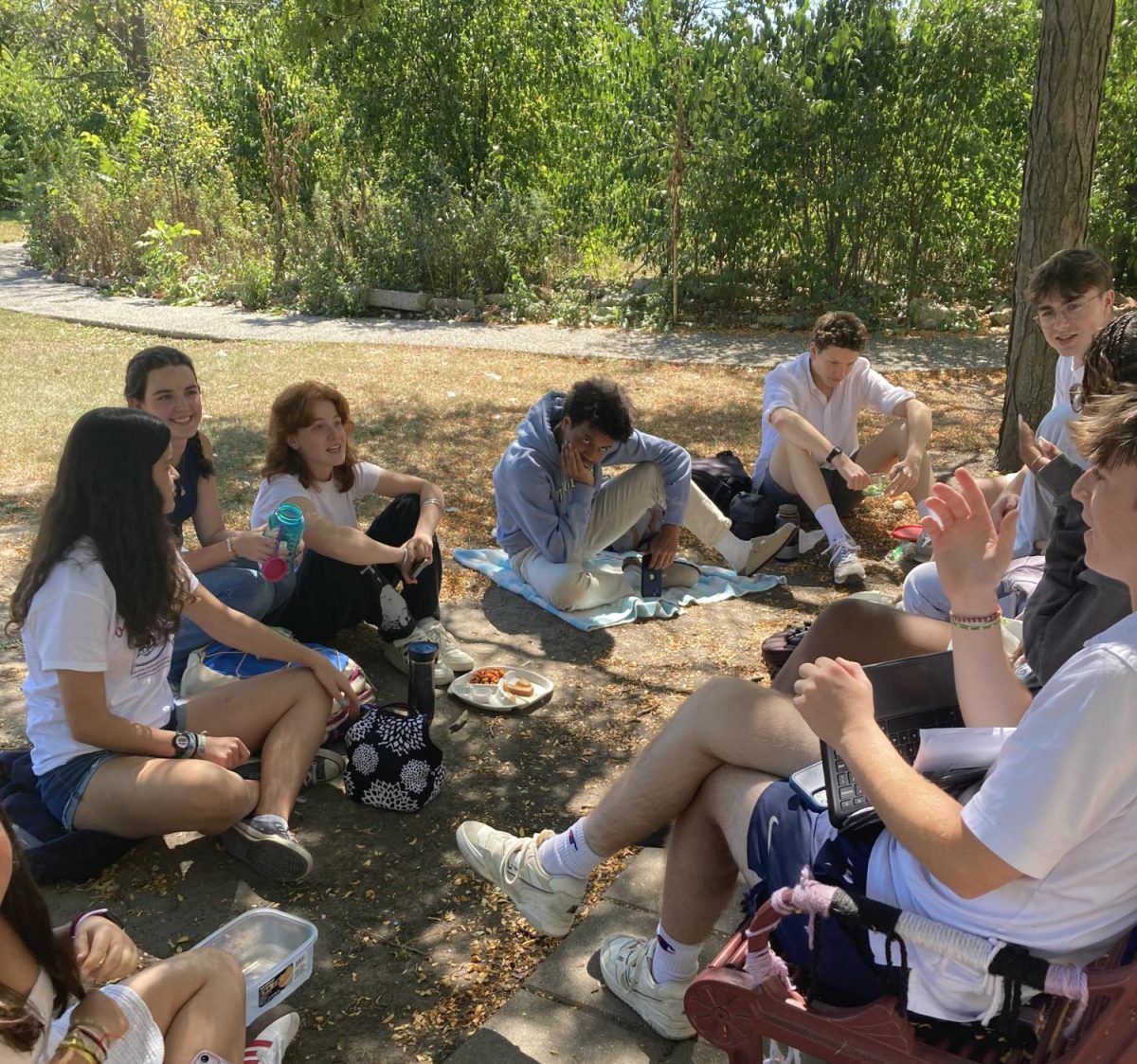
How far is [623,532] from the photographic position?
5277 millimetres

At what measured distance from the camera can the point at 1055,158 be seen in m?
5.85

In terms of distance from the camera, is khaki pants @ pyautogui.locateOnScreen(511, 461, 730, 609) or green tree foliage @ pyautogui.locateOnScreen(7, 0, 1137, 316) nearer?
khaki pants @ pyautogui.locateOnScreen(511, 461, 730, 609)

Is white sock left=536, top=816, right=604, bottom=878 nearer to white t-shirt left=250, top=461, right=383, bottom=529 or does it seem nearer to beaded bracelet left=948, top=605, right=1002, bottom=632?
beaded bracelet left=948, top=605, right=1002, bottom=632

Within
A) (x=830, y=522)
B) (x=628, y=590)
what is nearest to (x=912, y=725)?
(x=628, y=590)

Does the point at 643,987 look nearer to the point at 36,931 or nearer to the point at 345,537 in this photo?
the point at 36,931

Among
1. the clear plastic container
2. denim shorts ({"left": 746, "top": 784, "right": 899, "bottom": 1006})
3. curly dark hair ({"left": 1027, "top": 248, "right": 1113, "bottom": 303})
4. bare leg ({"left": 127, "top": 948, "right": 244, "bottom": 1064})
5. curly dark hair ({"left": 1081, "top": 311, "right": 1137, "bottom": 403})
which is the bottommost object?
the clear plastic container

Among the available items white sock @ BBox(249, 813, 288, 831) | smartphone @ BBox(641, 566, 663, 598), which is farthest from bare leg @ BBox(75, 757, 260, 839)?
smartphone @ BBox(641, 566, 663, 598)

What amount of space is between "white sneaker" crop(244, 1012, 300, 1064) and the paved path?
8173 millimetres

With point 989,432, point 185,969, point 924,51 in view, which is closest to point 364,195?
point 924,51

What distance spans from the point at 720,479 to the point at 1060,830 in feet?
14.8

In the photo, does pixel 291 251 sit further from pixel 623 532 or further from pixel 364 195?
pixel 623 532

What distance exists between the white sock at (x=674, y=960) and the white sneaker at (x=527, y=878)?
247 mm

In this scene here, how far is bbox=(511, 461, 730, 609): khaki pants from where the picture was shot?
4.87 metres

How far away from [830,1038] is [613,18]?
1229 cm
